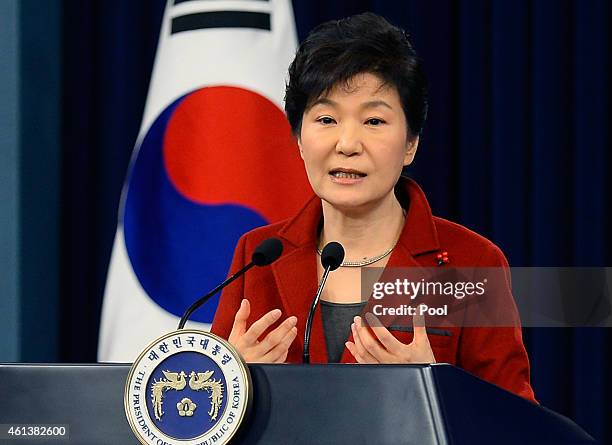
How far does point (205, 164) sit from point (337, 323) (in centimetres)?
102

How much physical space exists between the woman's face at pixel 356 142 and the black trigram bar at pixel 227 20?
98 cm

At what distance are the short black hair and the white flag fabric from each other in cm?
86

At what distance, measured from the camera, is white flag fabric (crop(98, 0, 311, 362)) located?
8.07 feet

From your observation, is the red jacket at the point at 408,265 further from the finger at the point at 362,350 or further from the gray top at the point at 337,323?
the finger at the point at 362,350

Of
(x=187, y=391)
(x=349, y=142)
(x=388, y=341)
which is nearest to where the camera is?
(x=187, y=391)

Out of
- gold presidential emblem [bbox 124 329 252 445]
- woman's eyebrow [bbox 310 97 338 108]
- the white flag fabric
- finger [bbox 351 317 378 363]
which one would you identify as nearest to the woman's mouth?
woman's eyebrow [bbox 310 97 338 108]

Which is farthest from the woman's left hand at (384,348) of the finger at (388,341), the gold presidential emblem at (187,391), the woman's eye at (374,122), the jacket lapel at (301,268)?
the woman's eye at (374,122)

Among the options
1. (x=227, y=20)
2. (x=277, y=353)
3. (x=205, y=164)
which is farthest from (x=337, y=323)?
(x=227, y=20)

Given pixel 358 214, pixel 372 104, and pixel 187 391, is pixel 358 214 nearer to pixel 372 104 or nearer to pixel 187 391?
pixel 372 104

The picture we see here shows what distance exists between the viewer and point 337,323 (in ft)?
5.10

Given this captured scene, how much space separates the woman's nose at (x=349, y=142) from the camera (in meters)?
1.51

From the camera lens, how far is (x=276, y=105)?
247 cm

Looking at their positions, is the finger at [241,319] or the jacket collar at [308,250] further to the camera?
the jacket collar at [308,250]

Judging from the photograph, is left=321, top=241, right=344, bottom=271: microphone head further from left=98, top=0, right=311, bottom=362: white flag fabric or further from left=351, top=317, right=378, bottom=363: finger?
left=98, top=0, right=311, bottom=362: white flag fabric
